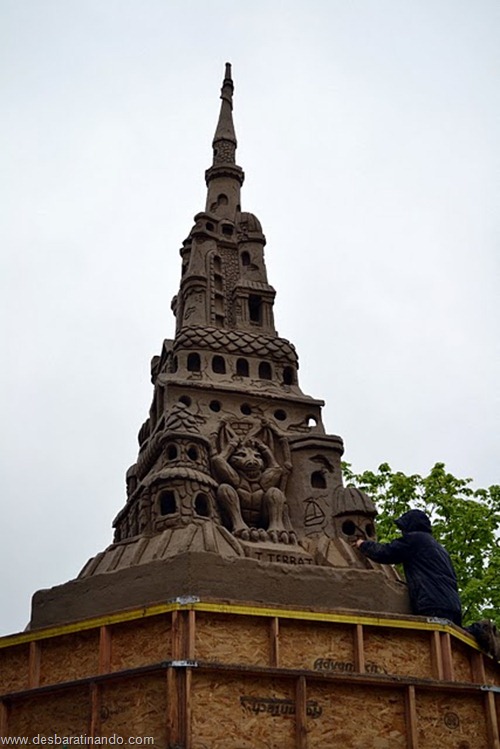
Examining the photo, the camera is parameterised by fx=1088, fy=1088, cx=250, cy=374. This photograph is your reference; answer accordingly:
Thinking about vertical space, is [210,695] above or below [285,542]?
below

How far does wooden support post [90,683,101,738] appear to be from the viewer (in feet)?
50.9

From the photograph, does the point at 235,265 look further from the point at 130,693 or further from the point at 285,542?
the point at 130,693

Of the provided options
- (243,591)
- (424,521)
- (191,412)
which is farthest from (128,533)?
(424,521)

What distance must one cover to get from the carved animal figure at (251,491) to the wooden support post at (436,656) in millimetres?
4168

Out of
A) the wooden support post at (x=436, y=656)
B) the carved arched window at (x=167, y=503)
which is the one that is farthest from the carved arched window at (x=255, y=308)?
the wooden support post at (x=436, y=656)

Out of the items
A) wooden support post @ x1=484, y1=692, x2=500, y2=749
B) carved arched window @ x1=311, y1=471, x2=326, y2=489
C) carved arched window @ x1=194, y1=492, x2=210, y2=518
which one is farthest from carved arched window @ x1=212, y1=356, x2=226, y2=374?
wooden support post @ x1=484, y1=692, x2=500, y2=749

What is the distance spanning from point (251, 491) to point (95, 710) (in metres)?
6.51

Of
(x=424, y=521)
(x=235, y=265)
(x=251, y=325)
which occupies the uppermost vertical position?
(x=235, y=265)

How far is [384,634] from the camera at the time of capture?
665 inches

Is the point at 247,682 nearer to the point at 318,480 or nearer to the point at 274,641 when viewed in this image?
the point at 274,641

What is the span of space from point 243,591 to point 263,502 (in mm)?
3610

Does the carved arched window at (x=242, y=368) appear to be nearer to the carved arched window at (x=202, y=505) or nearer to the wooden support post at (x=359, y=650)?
the carved arched window at (x=202, y=505)

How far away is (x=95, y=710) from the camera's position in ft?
51.3

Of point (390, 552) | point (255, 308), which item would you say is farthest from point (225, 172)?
point (390, 552)
